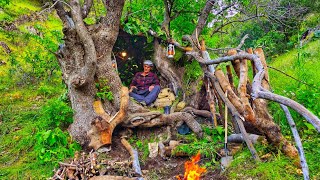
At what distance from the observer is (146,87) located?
7.43m

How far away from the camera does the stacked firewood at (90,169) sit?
4.61m

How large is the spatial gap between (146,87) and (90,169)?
3205mm

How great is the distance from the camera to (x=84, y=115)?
5.95m

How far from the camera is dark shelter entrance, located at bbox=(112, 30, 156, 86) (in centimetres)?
841

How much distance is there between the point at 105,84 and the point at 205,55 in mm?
2334

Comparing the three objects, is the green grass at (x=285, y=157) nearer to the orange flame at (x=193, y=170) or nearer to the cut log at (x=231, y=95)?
the orange flame at (x=193, y=170)

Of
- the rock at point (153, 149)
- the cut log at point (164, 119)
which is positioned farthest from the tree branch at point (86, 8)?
the rock at point (153, 149)

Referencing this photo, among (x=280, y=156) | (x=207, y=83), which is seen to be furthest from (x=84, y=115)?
(x=280, y=156)

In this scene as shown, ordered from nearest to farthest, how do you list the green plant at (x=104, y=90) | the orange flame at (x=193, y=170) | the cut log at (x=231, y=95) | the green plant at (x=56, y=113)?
the cut log at (x=231, y=95)
the orange flame at (x=193, y=170)
the green plant at (x=56, y=113)
the green plant at (x=104, y=90)

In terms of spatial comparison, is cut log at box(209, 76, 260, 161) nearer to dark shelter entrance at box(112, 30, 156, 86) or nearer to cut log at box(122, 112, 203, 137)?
cut log at box(122, 112, 203, 137)

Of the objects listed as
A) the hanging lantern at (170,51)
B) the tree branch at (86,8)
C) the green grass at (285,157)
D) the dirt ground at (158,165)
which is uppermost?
the tree branch at (86,8)

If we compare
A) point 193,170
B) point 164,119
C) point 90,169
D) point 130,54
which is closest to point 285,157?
point 193,170

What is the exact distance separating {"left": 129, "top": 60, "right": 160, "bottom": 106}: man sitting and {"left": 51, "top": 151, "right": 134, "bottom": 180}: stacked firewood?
2.51 m

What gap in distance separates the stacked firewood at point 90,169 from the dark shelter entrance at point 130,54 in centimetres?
402
